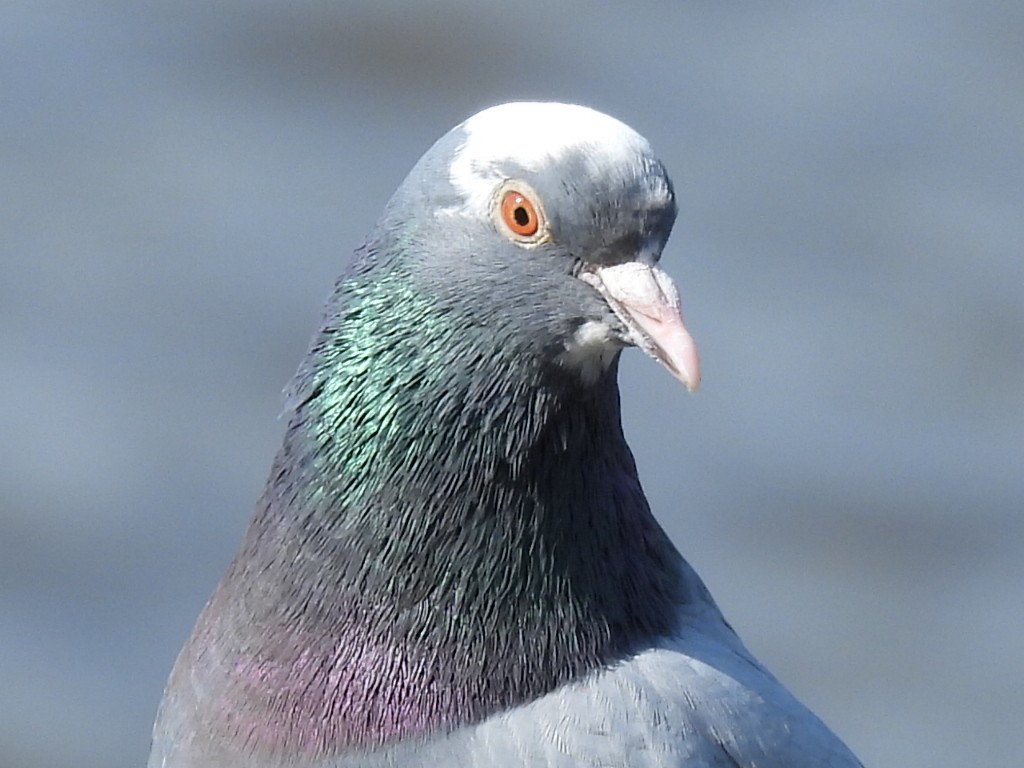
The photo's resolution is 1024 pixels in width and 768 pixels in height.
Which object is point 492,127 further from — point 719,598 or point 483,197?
point 719,598

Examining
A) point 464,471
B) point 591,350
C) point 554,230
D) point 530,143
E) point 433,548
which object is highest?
point 530,143

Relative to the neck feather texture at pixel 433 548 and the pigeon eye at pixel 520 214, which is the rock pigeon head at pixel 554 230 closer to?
the pigeon eye at pixel 520 214

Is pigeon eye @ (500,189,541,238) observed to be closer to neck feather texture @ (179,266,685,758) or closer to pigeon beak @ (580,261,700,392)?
pigeon beak @ (580,261,700,392)

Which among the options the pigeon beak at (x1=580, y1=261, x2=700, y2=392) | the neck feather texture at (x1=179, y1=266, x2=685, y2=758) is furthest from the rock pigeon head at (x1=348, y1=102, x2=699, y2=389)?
the neck feather texture at (x1=179, y1=266, x2=685, y2=758)

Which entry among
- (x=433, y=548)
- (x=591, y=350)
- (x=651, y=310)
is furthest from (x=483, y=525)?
(x=651, y=310)

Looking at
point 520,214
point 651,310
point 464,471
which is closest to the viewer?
point 651,310

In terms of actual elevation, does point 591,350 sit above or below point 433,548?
above

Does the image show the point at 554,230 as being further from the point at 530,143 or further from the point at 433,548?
the point at 433,548

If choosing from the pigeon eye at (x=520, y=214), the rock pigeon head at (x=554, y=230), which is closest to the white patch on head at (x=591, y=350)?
the rock pigeon head at (x=554, y=230)
